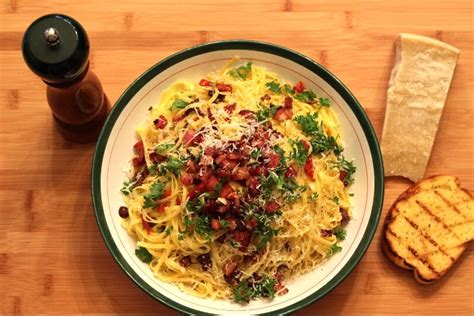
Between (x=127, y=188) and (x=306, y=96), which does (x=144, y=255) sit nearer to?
(x=127, y=188)

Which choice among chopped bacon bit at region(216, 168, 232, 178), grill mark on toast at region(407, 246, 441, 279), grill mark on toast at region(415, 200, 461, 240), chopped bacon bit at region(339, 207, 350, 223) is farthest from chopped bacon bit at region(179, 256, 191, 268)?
grill mark on toast at region(415, 200, 461, 240)

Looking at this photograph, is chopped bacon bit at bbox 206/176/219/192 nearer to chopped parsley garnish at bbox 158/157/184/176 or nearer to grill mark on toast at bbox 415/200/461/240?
chopped parsley garnish at bbox 158/157/184/176

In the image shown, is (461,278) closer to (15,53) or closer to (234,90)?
(234,90)

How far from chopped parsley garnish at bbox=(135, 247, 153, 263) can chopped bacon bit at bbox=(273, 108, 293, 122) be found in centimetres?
133

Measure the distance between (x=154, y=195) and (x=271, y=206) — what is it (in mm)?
823

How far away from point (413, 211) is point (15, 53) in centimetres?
336

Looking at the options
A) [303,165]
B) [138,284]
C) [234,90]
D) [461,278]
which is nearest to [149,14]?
[234,90]

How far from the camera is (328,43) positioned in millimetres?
4703

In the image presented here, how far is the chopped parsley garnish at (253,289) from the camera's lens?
397cm

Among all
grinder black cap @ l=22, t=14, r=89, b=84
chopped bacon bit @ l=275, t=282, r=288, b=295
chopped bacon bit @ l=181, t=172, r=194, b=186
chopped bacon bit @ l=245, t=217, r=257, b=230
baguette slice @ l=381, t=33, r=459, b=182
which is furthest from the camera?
baguette slice @ l=381, t=33, r=459, b=182

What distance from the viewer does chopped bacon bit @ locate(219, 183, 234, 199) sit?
150 inches

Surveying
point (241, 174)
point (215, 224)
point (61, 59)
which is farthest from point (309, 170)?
point (61, 59)

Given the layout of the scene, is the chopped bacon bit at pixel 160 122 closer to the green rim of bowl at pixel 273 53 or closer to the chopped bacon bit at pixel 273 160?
the green rim of bowl at pixel 273 53

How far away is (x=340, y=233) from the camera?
13.5 ft
